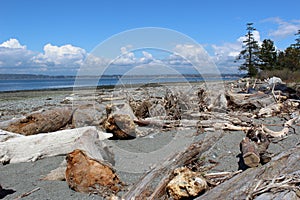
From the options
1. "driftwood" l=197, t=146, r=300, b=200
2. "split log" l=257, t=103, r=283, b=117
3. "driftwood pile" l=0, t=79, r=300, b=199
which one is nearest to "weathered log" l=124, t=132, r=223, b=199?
"driftwood pile" l=0, t=79, r=300, b=199


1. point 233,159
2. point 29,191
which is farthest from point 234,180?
point 29,191

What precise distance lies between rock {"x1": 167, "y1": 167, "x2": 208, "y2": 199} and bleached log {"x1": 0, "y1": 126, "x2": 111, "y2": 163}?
2057 millimetres

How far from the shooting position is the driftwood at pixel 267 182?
315cm

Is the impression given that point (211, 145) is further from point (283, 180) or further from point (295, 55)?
point (295, 55)

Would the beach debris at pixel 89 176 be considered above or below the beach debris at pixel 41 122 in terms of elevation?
below

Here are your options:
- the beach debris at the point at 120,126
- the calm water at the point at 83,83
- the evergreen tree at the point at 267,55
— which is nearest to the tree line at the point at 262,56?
the evergreen tree at the point at 267,55

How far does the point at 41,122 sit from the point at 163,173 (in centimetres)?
440

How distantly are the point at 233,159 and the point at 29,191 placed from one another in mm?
3477

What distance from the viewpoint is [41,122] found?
7309 millimetres

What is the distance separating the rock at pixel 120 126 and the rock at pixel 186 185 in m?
3.56

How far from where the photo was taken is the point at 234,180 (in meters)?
3.59

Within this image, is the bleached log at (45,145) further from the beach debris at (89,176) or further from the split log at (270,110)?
the split log at (270,110)

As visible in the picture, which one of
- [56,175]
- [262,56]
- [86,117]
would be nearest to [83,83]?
[86,117]

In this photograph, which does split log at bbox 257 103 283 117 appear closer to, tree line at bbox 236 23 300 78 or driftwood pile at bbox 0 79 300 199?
driftwood pile at bbox 0 79 300 199
